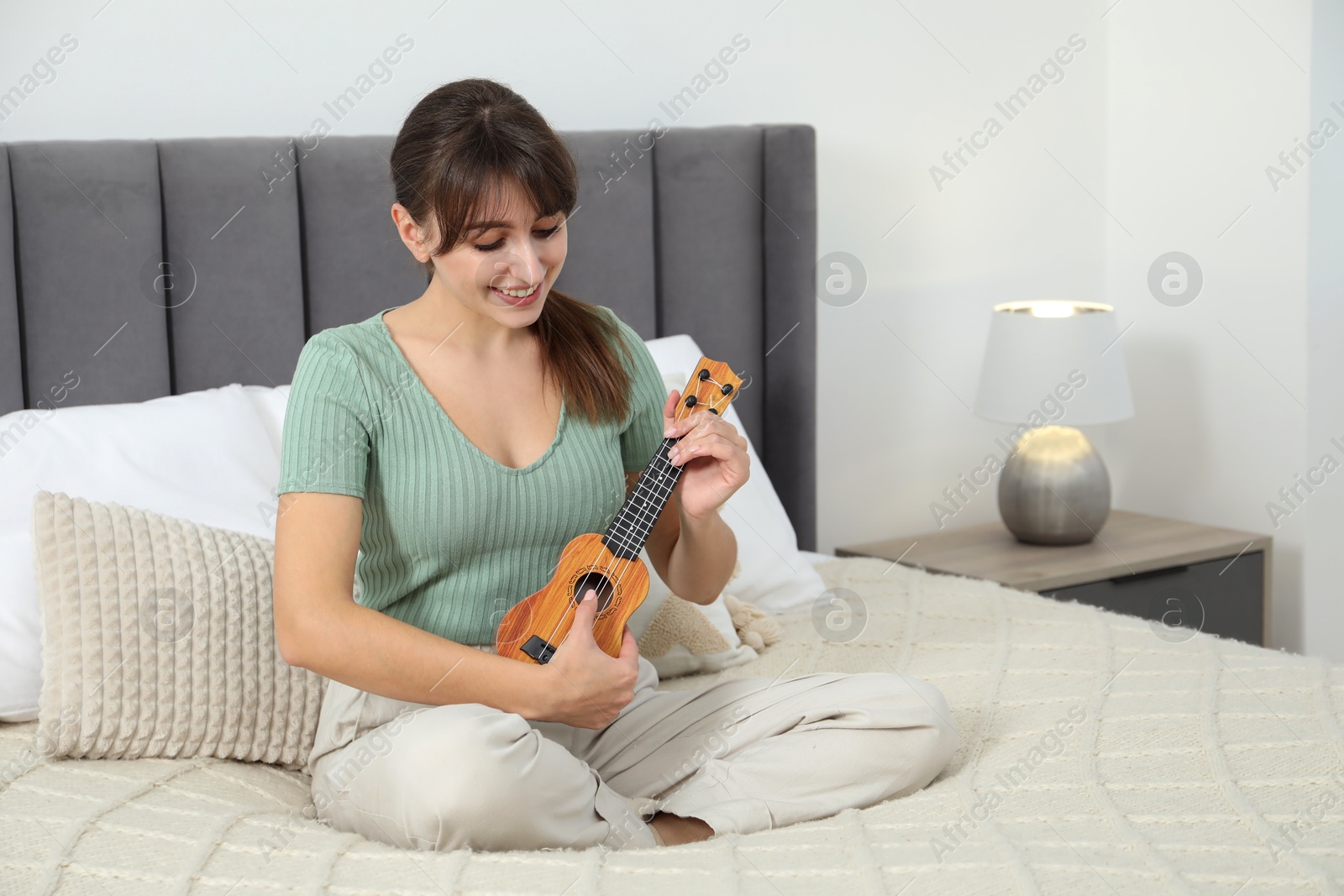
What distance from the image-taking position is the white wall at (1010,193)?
90.7 inches

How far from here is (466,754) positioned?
1023mm

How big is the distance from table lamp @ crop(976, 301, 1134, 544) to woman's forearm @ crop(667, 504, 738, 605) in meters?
1.22

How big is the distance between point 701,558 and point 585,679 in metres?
0.25

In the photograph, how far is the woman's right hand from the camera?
112 centimetres

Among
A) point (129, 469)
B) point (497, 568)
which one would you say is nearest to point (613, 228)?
point (129, 469)

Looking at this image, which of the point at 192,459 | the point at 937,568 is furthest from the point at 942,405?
the point at 192,459

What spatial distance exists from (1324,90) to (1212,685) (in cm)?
156

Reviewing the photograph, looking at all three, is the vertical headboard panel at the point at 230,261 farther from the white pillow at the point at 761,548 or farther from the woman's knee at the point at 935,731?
the woman's knee at the point at 935,731

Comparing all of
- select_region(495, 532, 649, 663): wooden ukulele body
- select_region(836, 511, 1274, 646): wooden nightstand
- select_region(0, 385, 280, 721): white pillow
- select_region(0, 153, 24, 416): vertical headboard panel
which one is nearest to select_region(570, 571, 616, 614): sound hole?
select_region(495, 532, 649, 663): wooden ukulele body

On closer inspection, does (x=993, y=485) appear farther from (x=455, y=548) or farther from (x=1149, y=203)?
(x=455, y=548)

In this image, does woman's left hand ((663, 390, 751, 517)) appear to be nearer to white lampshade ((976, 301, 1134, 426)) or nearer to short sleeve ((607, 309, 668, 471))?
short sleeve ((607, 309, 668, 471))

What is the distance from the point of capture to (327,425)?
1.16m

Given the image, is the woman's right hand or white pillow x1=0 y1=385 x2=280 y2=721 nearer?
the woman's right hand

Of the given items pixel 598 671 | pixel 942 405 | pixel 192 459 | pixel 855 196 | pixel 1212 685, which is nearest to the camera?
pixel 598 671
